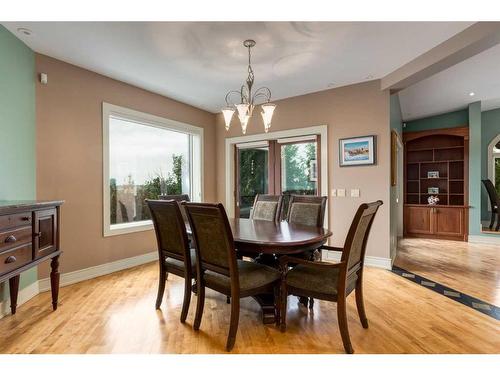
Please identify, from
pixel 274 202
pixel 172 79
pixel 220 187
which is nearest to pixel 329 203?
pixel 274 202

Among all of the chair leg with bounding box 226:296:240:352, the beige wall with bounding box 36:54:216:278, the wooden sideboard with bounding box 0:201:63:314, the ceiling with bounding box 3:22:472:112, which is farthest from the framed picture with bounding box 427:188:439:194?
the wooden sideboard with bounding box 0:201:63:314

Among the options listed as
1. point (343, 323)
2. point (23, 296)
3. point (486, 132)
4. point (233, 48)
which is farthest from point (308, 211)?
point (486, 132)

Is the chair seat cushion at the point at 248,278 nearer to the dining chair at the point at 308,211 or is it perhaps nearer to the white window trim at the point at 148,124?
the dining chair at the point at 308,211

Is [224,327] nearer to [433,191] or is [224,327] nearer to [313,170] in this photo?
[313,170]

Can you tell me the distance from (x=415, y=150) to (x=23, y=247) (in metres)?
7.47

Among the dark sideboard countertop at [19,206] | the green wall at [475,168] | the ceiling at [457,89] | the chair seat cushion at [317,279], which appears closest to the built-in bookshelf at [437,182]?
the green wall at [475,168]

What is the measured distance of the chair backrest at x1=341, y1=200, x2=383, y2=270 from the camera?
187cm

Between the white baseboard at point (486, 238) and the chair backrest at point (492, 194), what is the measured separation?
63 centimetres

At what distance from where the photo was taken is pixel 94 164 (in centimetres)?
352

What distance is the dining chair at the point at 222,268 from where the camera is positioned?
1.91 m

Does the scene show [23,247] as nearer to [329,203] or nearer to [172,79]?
[172,79]

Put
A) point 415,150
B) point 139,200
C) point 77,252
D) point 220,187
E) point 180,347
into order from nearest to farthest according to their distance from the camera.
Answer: point 180,347, point 77,252, point 139,200, point 220,187, point 415,150

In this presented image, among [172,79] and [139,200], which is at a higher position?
[172,79]

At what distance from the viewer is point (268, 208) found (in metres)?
3.50
